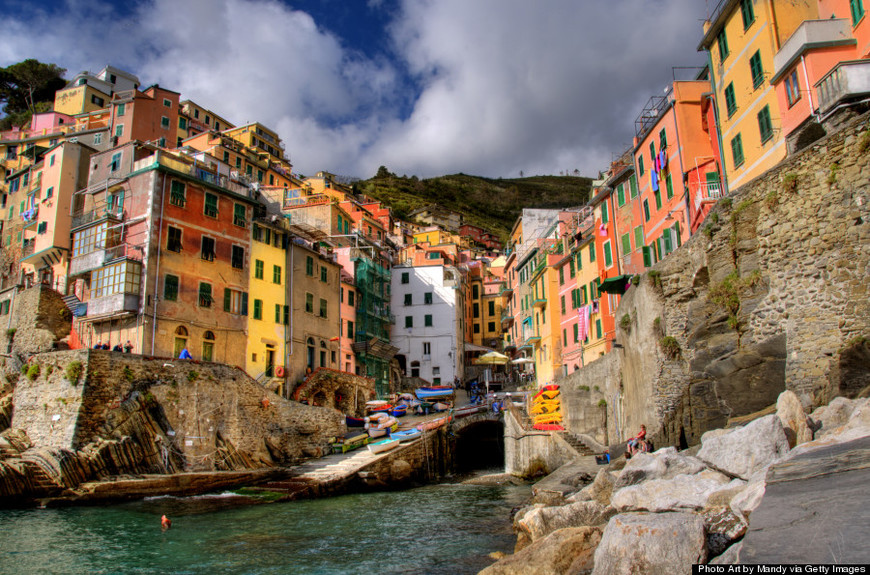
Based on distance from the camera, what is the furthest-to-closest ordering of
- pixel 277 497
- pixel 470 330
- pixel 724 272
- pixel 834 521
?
pixel 470 330
pixel 277 497
pixel 724 272
pixel 834 521

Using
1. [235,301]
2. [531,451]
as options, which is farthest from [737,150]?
[235,301]

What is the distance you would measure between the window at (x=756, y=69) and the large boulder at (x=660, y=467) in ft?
53.2

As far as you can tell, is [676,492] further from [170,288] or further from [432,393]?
[432,393]

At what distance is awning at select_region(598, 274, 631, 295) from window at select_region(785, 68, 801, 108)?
36.9ft

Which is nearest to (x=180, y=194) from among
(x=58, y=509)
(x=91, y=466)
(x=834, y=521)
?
(x=91, y=466)

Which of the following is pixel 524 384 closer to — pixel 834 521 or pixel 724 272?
pixel 724 272

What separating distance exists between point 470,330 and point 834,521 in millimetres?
71875

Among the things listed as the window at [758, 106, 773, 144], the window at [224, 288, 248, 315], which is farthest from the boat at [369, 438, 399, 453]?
the window at [758, 106, 773, 144]

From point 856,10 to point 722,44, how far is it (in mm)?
6393

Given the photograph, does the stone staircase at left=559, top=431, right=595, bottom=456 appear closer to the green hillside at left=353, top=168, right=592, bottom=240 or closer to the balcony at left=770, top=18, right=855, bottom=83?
the balcony at left=770, top=18, right=855, bottom=83

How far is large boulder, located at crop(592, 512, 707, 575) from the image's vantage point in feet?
26.3

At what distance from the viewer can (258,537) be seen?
1878 centimetres

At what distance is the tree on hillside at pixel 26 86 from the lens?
8300cm

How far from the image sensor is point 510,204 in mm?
173750
